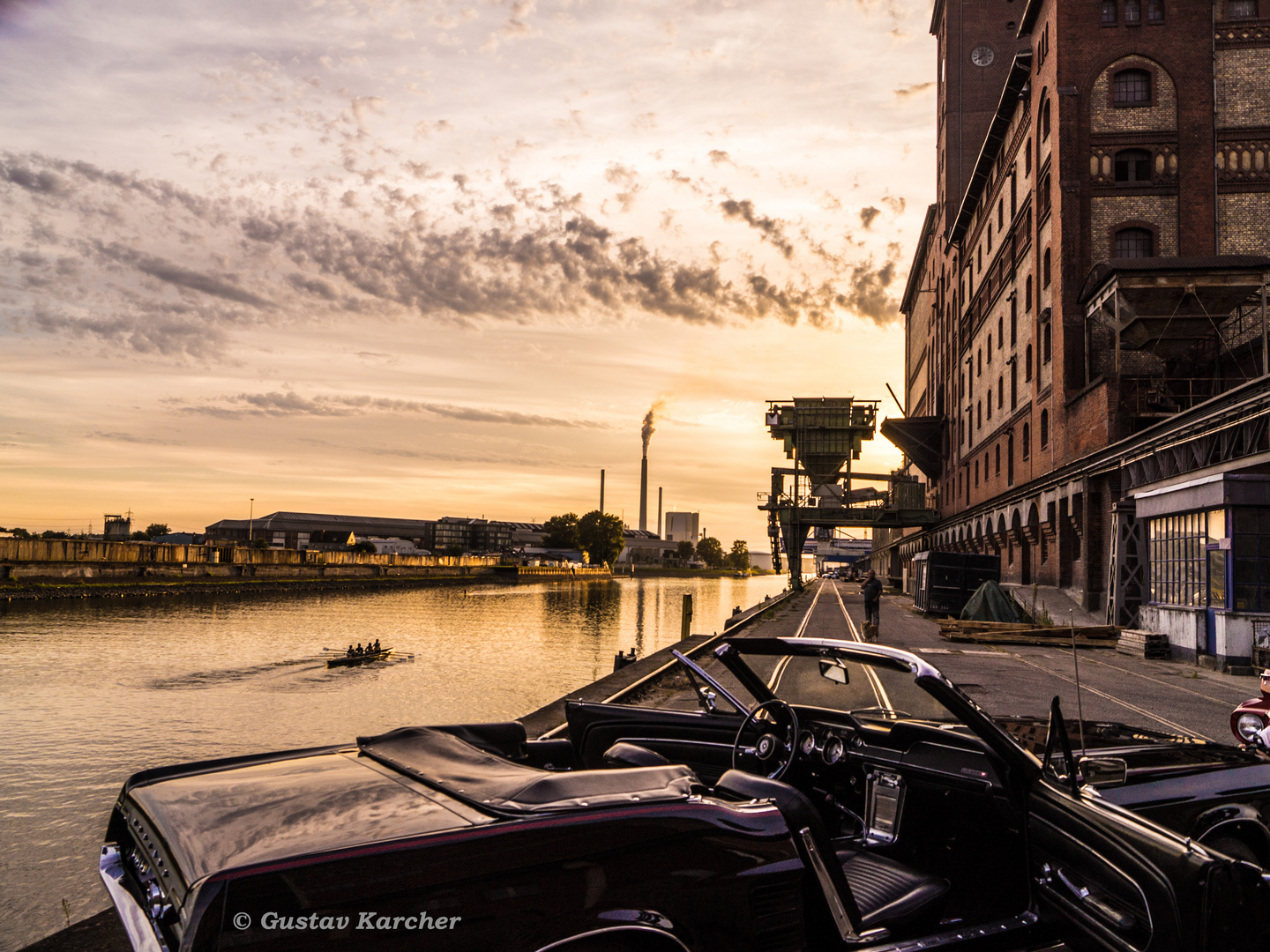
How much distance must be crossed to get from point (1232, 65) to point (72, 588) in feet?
186

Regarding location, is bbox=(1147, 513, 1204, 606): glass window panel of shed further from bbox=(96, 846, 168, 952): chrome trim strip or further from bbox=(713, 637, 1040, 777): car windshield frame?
bbox=(96, 846, 168, 952): chrome trim strip

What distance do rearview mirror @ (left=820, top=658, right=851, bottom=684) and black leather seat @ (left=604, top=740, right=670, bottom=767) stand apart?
0.97 meters

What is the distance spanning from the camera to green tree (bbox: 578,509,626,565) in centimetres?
15725

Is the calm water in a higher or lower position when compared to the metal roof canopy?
lower

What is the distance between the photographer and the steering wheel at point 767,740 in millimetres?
3885

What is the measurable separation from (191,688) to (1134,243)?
31.3m

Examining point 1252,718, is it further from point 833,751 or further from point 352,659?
point 352,659

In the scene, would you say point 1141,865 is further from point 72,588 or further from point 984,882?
point 72,588

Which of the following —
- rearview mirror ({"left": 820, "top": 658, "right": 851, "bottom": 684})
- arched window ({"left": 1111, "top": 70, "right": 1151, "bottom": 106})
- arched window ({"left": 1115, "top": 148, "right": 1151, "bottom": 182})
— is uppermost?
arched window ({"left": 1111, "top": 70, "right": 1151, "bottom": 106})

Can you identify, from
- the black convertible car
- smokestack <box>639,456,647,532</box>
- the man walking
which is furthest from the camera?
smokestack <box>639,456,647,532</box>

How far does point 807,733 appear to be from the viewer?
13.5 feet

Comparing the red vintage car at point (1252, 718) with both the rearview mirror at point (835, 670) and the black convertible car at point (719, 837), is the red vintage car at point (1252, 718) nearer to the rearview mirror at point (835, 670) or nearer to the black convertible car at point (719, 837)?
the black convertible car at point (719, 837)

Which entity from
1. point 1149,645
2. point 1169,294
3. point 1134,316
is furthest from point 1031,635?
point 1169,294

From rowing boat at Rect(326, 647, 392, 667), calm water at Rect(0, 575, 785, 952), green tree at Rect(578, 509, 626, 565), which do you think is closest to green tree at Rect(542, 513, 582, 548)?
green tree at Rect(578, 509, 626, 565)
